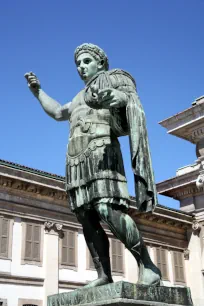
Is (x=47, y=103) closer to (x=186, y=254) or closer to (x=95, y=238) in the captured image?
(x=95, y=238)

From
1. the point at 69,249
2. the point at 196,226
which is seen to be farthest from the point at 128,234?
the point at 196,226

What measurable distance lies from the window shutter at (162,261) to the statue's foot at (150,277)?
22484 mm

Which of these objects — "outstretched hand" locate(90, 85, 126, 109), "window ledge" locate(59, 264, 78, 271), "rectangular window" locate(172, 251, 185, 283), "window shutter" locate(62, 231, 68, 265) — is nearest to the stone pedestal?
"outstretched hand" locate(90, 85, 126, 109)

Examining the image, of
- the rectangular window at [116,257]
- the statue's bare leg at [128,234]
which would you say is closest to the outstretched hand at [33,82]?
the statue's bare leg at [128,234]

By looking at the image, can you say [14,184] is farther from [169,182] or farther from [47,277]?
[169,182]

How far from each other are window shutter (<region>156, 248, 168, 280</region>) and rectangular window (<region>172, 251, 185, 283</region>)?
0.78 m

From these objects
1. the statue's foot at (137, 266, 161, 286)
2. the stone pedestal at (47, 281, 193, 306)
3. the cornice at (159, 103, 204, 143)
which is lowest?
the stone pedestal at (47, 281, 193, 306)

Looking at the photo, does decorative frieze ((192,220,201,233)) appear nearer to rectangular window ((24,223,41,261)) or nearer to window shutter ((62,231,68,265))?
window shutter ((62,231,68,265))

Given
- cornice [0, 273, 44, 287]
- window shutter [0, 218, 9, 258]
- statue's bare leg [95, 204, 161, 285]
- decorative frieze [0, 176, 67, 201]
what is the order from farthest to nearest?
decorative frieze [0, 176, 67, 201] → window shutter [0, 218, 9, 258] → cornice [0, 273, 44, 287] → statue's bare leg [95, 204, 161, 285]

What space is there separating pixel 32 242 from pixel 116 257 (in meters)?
5.15

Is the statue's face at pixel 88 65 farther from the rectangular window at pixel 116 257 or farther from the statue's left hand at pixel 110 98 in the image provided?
the rectangular window at pixel 116 257

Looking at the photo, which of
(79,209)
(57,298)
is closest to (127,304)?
(57,298)

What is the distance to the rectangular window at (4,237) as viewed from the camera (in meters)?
18.8

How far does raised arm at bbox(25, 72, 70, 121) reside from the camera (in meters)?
4.99
